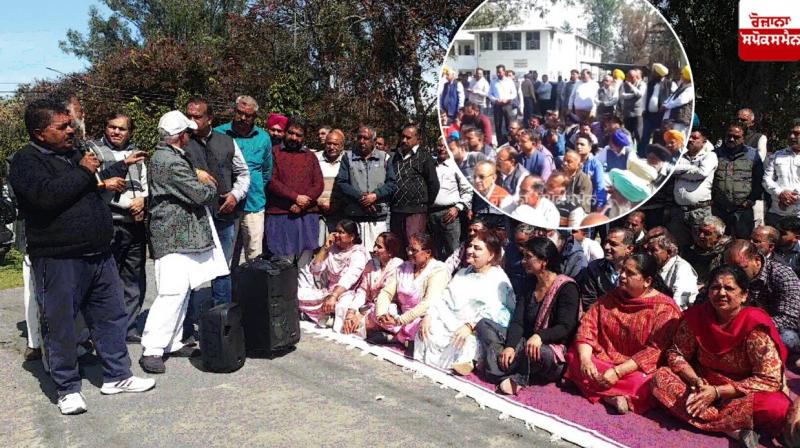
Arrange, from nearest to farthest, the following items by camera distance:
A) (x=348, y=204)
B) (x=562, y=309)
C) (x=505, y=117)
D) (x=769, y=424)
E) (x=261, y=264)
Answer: (x=769, y=424), (x=505, y=117), (x=562, y=309), (x=261, y=264), (x=348, y=204)

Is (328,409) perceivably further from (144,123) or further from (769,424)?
(144,123)

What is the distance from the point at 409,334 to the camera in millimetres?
5297

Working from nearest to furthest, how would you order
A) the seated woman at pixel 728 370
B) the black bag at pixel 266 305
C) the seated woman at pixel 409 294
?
the seated woman at pixel 728 370, the black bag at pixel 266 305, the seated woman at pixel 409 294

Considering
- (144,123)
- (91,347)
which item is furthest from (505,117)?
(144,123)

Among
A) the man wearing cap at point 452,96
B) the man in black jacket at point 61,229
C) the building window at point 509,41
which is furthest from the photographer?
the man wearing cap at point 452,96

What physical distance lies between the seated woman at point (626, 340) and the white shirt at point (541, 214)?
46 centimetres

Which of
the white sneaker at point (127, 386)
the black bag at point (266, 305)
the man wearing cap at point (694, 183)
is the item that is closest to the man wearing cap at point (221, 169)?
the black bag at point (266, 305)

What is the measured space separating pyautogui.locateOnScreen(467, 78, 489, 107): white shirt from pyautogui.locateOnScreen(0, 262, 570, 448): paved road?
65.9 inches

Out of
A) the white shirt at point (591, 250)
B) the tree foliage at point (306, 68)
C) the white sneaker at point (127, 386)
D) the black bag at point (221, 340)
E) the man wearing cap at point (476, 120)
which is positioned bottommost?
Result: the white sneaker at point (127, 386)

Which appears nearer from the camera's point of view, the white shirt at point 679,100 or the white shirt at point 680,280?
the white shirt at point 679,100

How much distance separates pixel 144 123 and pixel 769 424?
19.7 m

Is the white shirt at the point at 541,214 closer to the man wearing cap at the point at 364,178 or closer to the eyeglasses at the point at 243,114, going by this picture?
the man wearing cap at the point at 364,178

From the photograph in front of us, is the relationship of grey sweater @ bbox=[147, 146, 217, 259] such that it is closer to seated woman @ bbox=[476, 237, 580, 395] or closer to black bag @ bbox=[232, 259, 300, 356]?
black bag @ bbox=[232, 259, 300, 356]

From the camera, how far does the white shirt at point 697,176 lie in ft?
20.8
